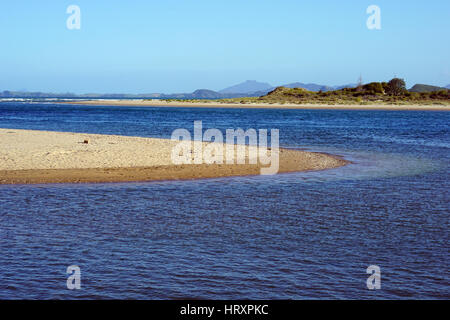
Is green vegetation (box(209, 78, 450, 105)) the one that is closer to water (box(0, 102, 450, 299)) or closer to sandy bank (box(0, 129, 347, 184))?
sandy bank (box(0, 129, 347, 184))

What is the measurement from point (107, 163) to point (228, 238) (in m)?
11.9

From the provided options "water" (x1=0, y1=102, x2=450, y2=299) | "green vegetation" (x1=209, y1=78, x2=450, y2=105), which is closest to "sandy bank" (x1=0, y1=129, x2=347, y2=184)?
"water" (x1=0, y1=102, x2=450, y2=299)

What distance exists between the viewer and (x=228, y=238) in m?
11.6

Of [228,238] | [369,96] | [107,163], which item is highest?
[369,96]

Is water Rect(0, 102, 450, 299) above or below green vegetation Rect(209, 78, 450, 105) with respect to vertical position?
below

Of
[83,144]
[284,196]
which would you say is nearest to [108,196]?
[284,196]

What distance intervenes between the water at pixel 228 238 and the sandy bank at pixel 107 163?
140 centimetres

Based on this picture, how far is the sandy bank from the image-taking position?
64.1 ft

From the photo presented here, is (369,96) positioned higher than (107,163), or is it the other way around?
(369,96)

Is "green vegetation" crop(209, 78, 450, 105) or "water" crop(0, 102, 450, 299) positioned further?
"green vegetation" crop(209, 78, 450, 105)

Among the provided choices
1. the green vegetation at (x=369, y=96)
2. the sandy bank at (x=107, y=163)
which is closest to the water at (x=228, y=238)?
the sandy bank at (x=107, y=163)

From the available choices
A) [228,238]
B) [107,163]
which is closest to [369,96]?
[107,163]

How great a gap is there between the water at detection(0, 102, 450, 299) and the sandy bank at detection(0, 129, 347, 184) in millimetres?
1401

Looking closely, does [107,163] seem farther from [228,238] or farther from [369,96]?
[369,96]
